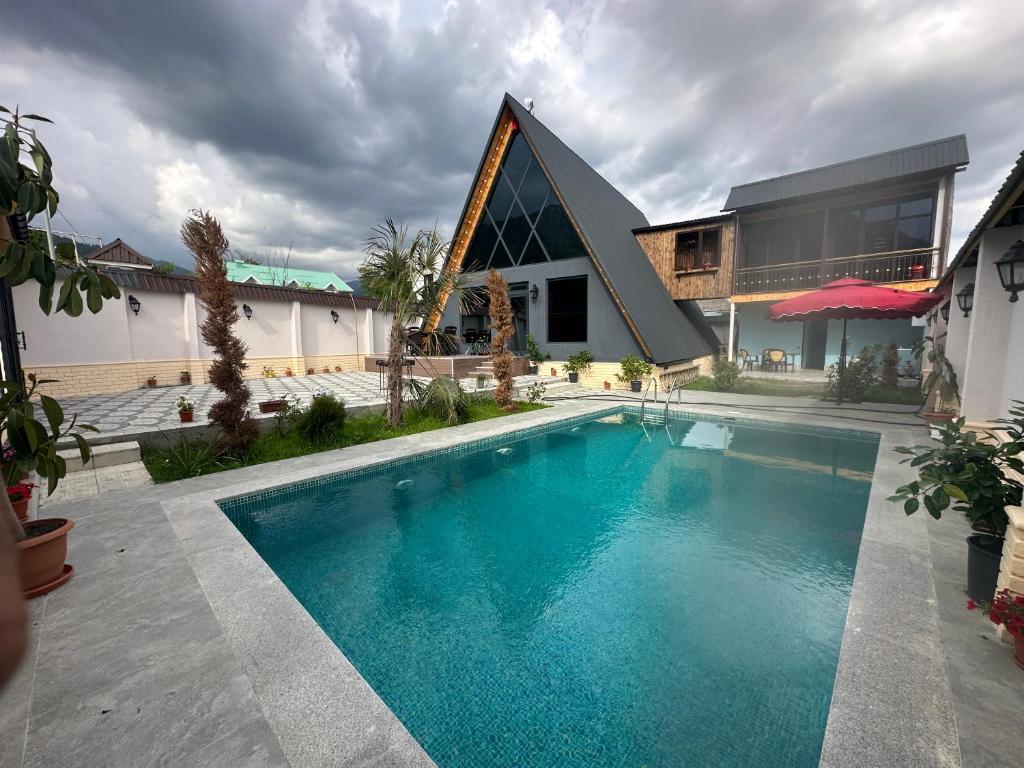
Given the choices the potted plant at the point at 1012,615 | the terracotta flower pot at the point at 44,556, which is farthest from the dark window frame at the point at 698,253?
the terracotta flower pot at the point at 44,556

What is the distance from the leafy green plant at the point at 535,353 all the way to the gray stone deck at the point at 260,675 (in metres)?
12.5

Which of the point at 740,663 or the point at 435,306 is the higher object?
the point at 435,306

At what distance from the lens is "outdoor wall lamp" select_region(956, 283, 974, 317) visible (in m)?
7.33

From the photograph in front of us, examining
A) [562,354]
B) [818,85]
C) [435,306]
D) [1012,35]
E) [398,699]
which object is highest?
[818,85]

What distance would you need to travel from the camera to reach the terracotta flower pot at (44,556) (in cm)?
325

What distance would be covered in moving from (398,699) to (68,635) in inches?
87.9

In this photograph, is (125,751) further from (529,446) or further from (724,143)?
(724,143)

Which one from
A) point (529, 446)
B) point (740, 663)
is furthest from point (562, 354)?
point (740, 663)

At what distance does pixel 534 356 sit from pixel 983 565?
13.6 meters

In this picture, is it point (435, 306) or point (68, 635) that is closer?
point (68, 635)

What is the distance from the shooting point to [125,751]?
2.10 meters

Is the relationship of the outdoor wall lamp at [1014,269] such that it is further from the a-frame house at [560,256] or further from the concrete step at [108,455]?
the concrete step at [108,455]

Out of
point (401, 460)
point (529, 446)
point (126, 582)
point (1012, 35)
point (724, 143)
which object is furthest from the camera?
point (724, 143)

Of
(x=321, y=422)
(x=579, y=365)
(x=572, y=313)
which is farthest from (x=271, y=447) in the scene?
(x=572, y=313)
